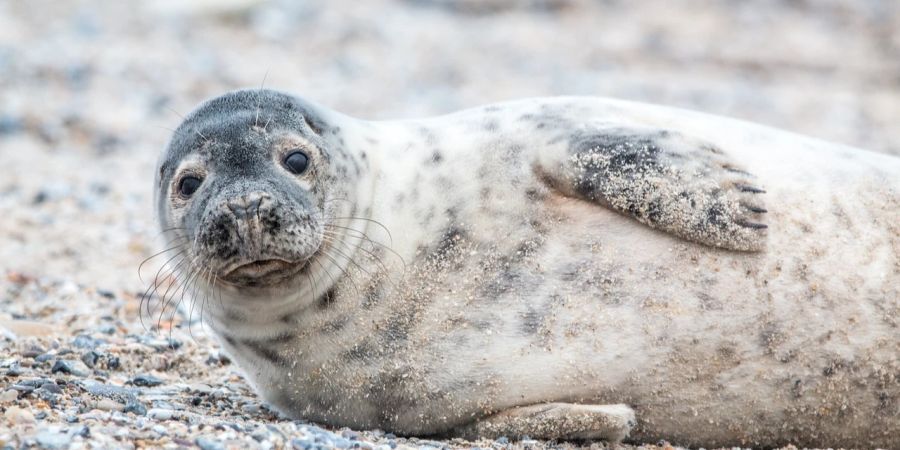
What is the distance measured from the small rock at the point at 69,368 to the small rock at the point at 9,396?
500 millimetres

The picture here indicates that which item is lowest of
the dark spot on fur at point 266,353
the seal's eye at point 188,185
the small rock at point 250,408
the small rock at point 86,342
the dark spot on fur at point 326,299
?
the small rock at point 250,408

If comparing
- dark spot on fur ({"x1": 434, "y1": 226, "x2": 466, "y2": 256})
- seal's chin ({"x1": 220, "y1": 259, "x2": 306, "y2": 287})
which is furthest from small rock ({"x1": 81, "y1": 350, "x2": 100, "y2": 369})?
dark spot on fur ({"x1": 434, "y1": 226, "x2": 466, "y2": 256})

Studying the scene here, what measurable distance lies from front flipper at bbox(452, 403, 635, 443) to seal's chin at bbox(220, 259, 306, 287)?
74 centimetres

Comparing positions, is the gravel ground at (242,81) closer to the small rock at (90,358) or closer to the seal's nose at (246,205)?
the small rock at (90,358)

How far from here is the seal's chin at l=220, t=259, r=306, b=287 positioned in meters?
3.34

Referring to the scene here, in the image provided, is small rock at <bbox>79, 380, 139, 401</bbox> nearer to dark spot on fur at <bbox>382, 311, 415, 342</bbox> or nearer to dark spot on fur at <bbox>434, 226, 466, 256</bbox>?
dark spot on fur at <bbox>382, 311, 415, 342</bbox>

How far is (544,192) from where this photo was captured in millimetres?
3697

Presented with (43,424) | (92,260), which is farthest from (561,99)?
(92,260)

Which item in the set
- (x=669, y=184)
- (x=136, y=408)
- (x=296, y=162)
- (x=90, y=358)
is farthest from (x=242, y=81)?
(x=669, y=184)

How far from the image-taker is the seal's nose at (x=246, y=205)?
10.6 feet

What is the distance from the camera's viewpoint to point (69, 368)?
12.8 feet

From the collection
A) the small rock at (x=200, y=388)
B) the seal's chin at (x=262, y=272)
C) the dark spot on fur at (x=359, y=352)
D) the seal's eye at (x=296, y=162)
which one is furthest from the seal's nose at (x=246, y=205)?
the small rock at (x=200, y=388)

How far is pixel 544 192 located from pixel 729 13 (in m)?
8.52

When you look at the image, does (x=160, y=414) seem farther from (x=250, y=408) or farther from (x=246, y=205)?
(x=246, y=205)
